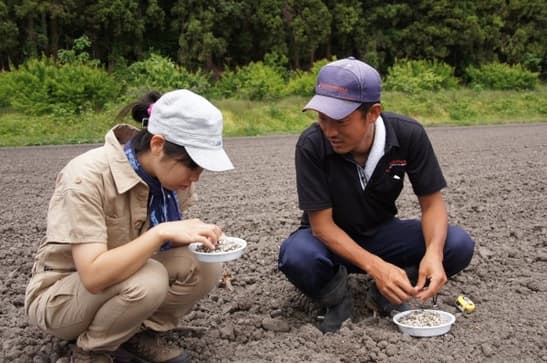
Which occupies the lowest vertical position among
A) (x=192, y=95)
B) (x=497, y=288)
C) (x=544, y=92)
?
(x=544, y=92)

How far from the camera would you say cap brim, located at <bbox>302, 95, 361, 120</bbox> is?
8.51ft

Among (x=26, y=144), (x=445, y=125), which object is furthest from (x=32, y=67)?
(x=445, y=125)

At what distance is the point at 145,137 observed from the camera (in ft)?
7.77

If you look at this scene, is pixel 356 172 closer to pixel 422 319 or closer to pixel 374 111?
pixel 374 111

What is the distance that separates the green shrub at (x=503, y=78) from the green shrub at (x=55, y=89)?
1392 centimetres

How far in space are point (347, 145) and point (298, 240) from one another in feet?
1.79

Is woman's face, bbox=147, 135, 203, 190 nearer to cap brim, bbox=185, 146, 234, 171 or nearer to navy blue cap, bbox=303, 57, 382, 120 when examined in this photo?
cap brim, bbox=185, 146, 234, 171

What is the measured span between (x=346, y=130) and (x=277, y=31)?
20.5m

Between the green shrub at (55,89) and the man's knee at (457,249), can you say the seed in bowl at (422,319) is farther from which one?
the green shrub at (55,89)

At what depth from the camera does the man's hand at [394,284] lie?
2.69 meters

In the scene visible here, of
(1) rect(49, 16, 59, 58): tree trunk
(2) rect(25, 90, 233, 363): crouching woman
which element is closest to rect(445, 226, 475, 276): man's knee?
(2) rect(25, 90, 233, 363): crouching woman

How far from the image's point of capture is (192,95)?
2.32 m

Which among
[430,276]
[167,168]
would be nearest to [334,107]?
[167,168]

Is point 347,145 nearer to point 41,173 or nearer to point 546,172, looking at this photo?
point 546,172
